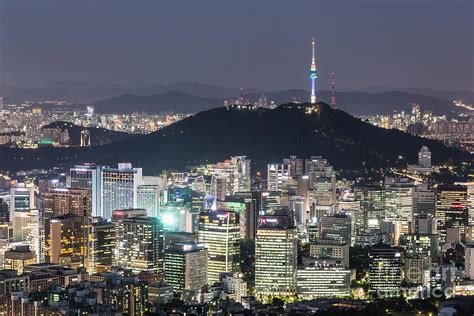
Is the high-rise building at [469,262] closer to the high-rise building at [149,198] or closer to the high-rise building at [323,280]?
the high-rise building at [323,280]

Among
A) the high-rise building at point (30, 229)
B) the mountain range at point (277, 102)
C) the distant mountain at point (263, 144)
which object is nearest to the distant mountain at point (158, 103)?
the mountain range at point (277, 102)

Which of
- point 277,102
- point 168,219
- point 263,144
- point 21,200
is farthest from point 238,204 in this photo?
point 277,102

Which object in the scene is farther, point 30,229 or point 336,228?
point 336,228

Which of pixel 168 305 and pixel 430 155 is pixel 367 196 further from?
pixel 168 305

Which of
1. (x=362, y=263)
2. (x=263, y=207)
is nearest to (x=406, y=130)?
(x=263, y=207)

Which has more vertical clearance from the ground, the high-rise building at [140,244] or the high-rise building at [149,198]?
the high-rise building at [149,198]

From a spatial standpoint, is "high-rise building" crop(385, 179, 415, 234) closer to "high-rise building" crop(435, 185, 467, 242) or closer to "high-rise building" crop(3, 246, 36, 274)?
"high-rise building" crop(435, 185, 467, 242)

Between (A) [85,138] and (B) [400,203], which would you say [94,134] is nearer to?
(A) [85,138]
